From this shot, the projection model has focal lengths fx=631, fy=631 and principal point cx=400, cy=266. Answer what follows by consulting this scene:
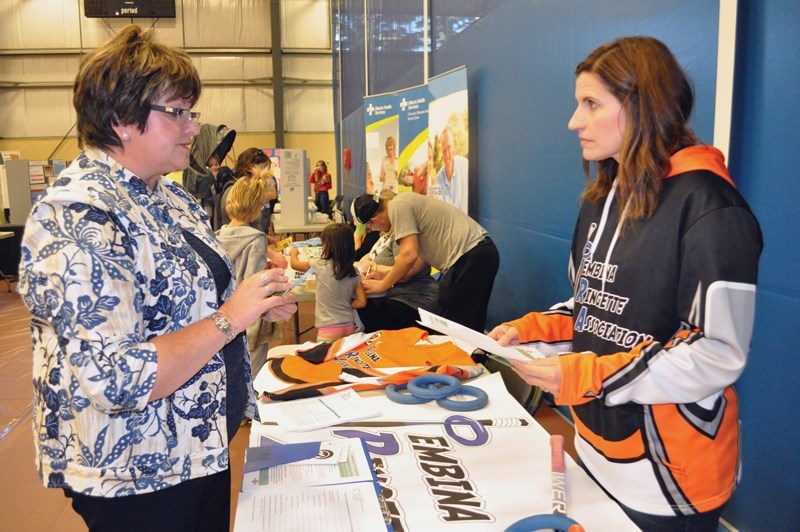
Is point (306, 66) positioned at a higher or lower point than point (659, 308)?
higher

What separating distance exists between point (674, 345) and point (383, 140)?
5.22m

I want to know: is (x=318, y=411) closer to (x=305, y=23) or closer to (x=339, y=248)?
(x=339, y=248)

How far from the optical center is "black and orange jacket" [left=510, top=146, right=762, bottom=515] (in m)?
0.97

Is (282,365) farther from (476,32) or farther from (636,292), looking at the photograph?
(476,32)

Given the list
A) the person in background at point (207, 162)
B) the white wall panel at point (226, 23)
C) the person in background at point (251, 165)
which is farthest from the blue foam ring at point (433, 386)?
the white wall panel at point (226, 23)

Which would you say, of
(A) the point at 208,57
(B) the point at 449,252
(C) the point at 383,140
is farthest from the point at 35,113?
(B) the point at 449,252

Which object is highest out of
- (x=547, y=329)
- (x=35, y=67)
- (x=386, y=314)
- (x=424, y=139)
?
(x=35, y=67)

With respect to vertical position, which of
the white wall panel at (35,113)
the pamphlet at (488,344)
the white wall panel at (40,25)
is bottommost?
the pamphlet at (488,344)

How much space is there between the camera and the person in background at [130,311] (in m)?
0.89

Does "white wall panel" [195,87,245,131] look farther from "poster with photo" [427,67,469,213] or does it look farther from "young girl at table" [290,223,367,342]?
"young girl at table" [290,223,367,342]

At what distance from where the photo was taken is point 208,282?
1.07 metres

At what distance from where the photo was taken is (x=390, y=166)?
19.2ft

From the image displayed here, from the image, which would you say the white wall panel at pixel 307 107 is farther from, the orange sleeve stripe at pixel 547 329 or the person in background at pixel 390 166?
the orange sleeve stripe at pixel 547 329

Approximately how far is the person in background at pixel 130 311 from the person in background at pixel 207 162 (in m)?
4.75
